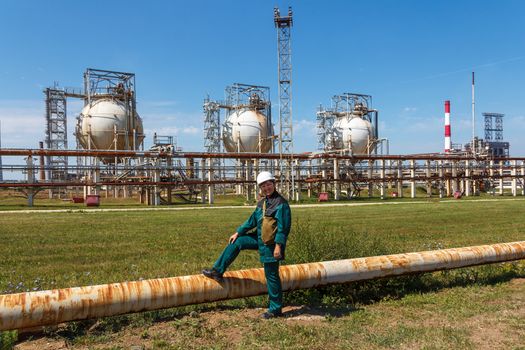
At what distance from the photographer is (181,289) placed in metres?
6.04

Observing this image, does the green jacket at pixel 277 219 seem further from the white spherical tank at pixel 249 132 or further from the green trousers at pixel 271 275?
the white spherical tank at pixel 249 132

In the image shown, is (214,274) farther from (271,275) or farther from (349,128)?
(349,128)

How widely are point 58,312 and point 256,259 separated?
574cm

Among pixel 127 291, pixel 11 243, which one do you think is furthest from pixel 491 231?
pixel 11 243

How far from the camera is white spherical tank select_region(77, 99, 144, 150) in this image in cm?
5028

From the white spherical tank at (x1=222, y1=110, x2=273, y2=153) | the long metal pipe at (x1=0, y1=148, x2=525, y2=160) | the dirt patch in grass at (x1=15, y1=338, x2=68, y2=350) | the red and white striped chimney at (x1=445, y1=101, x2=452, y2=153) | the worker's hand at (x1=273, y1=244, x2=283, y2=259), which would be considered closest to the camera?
the dirt patch in grass at (x1=15, y1=338, x2=68, y2=350)

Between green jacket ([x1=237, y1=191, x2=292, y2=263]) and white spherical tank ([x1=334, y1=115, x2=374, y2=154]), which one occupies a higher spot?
white spherical tank ([x1=334, y1=115, x2=374, y2=154])

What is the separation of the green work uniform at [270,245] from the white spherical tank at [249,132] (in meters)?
53.7

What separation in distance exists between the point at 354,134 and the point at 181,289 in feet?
200

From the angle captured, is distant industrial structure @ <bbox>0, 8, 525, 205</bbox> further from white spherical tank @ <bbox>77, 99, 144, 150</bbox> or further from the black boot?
the black boot

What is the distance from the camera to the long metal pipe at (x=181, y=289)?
5.25 metres

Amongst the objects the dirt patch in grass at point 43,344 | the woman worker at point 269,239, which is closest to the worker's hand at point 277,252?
the woman worker at point 269,239

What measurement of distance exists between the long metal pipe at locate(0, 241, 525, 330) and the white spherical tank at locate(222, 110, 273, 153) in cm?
5237

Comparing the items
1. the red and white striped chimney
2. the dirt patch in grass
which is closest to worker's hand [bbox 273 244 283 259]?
the dirt patch in grass
